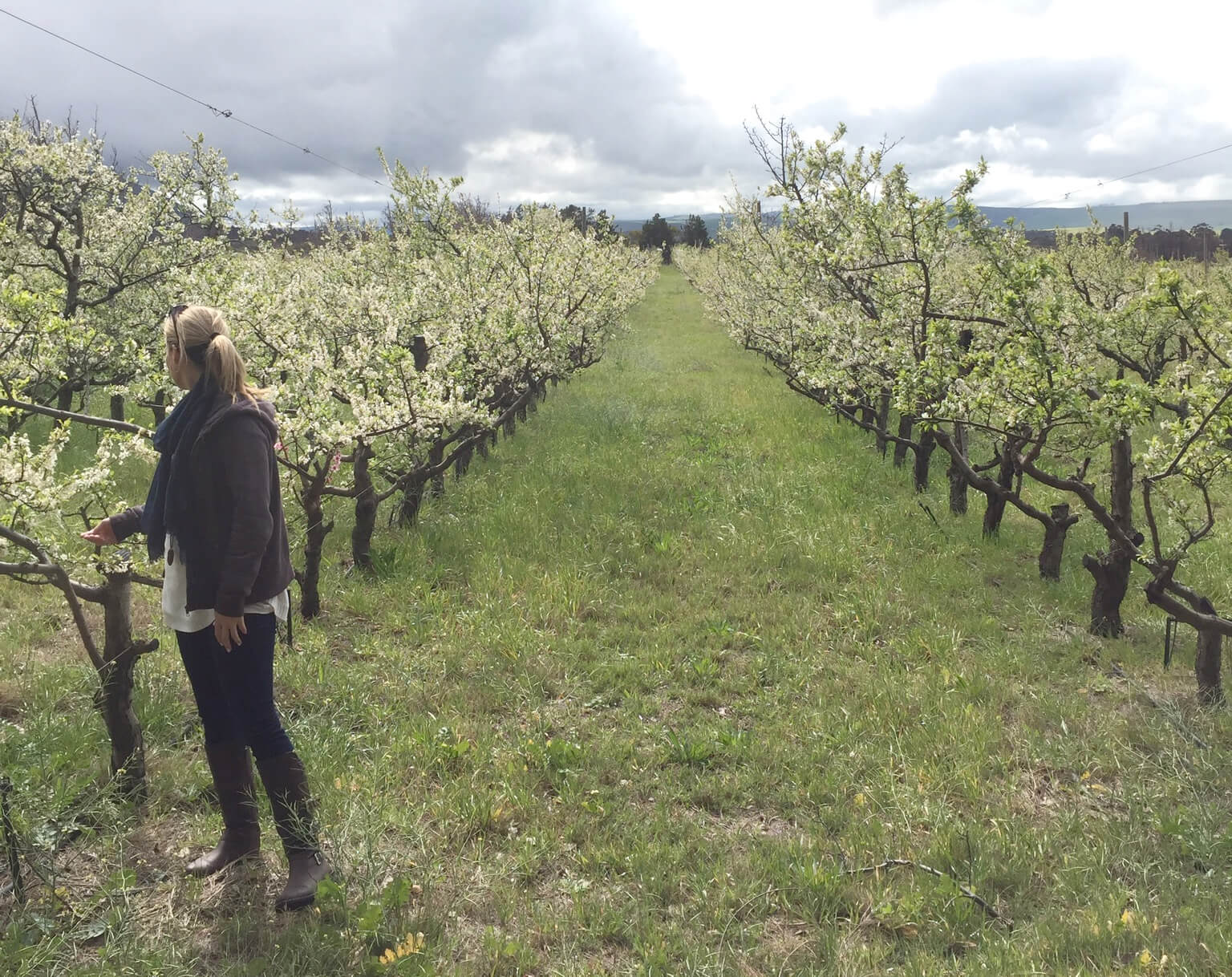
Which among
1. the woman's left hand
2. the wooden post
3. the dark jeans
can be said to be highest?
the wooden post

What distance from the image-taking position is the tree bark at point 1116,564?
234 inches

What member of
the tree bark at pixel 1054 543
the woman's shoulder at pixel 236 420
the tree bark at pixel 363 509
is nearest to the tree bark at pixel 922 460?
the tree bark at pixel 1054 543

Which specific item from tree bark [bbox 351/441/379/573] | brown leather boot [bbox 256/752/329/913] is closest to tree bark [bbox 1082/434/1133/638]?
brown leather boot [bbox 256/752/329/913]

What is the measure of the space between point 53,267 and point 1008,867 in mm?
14753

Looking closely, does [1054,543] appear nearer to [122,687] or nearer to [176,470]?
[176,470]

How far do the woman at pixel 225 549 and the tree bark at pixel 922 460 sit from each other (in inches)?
361

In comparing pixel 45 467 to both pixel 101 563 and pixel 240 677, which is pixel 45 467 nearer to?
pixel 101 563

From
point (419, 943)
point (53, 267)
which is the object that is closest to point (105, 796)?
point (419, 943)

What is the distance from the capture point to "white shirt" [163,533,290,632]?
9.86ft

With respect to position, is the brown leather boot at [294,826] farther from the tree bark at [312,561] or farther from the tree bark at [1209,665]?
the tree bark at [1209,665]

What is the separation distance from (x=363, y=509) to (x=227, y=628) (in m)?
4.60

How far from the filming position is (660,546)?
8109mm

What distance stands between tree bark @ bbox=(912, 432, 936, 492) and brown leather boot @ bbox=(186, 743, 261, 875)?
30.6 feet

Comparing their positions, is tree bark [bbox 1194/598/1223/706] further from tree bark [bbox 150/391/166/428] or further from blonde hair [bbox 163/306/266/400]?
tree bark [bbox 150/391/166/428]
